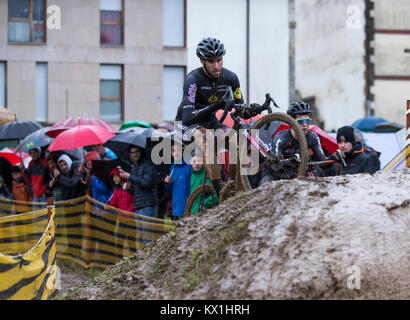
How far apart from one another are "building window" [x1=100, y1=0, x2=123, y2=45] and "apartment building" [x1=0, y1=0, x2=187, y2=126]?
41 mm

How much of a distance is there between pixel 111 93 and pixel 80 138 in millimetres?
16938

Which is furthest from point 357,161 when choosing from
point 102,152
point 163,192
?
point 102,152

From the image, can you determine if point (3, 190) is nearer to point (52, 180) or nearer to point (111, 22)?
point (52, 180)

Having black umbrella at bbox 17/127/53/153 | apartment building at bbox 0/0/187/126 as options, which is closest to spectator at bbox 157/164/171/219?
black umbrella at bbox 17/127/53/153

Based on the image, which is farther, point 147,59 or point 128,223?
point 147,59

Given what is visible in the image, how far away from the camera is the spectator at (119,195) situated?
1271cm

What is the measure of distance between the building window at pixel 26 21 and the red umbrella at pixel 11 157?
1431 centimetres

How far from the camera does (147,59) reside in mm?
30281

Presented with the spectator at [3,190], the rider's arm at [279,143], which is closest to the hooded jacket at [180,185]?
the rider's arm at [279,143]

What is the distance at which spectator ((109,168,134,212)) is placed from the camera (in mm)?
12713

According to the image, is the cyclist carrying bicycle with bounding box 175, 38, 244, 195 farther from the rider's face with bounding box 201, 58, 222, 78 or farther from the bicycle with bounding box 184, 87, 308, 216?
the bicycle with bounding box 184, 87, 308, 216

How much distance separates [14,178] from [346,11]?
28.8m
